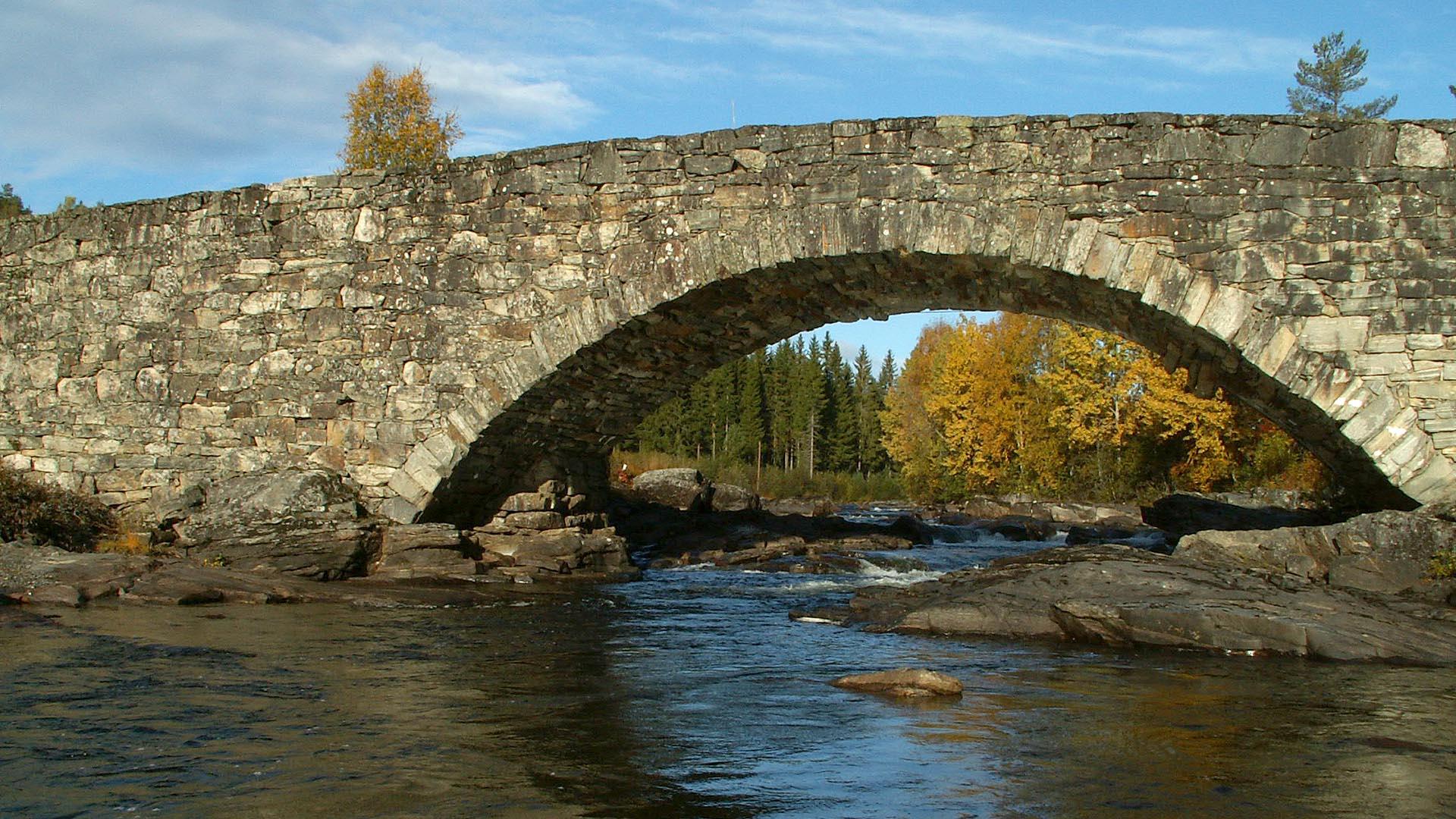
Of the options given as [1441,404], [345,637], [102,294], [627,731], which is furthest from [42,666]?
[1441,404]

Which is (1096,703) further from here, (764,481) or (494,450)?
(764,481)

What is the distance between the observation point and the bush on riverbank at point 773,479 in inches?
973

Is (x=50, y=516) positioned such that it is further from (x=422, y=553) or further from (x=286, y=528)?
(x=422, y=553)

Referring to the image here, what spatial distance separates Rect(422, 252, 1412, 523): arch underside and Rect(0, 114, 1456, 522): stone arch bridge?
1.7 inches

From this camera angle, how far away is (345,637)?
7.57 metres

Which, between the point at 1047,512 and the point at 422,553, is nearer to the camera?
the point at 422,553

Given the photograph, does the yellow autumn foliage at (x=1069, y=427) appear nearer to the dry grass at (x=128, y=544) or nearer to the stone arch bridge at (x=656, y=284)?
the stone arch bridge at (x=656, y=284)

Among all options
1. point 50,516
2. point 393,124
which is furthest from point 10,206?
point 50,516

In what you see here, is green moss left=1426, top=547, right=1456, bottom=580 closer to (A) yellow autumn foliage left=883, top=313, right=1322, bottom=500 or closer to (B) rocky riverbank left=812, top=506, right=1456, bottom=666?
(B) rocky riverbank left=812, top=506, right=1456, bottom=666

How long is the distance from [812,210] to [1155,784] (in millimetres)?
6571

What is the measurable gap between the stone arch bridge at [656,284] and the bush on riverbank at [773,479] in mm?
10908

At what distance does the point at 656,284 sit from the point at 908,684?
18.1 ft

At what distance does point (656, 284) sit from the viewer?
10320mm

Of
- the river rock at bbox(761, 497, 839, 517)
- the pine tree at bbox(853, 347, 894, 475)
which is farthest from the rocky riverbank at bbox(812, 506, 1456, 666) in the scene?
the pine tree at bbox(853, 347, 894, 475)
